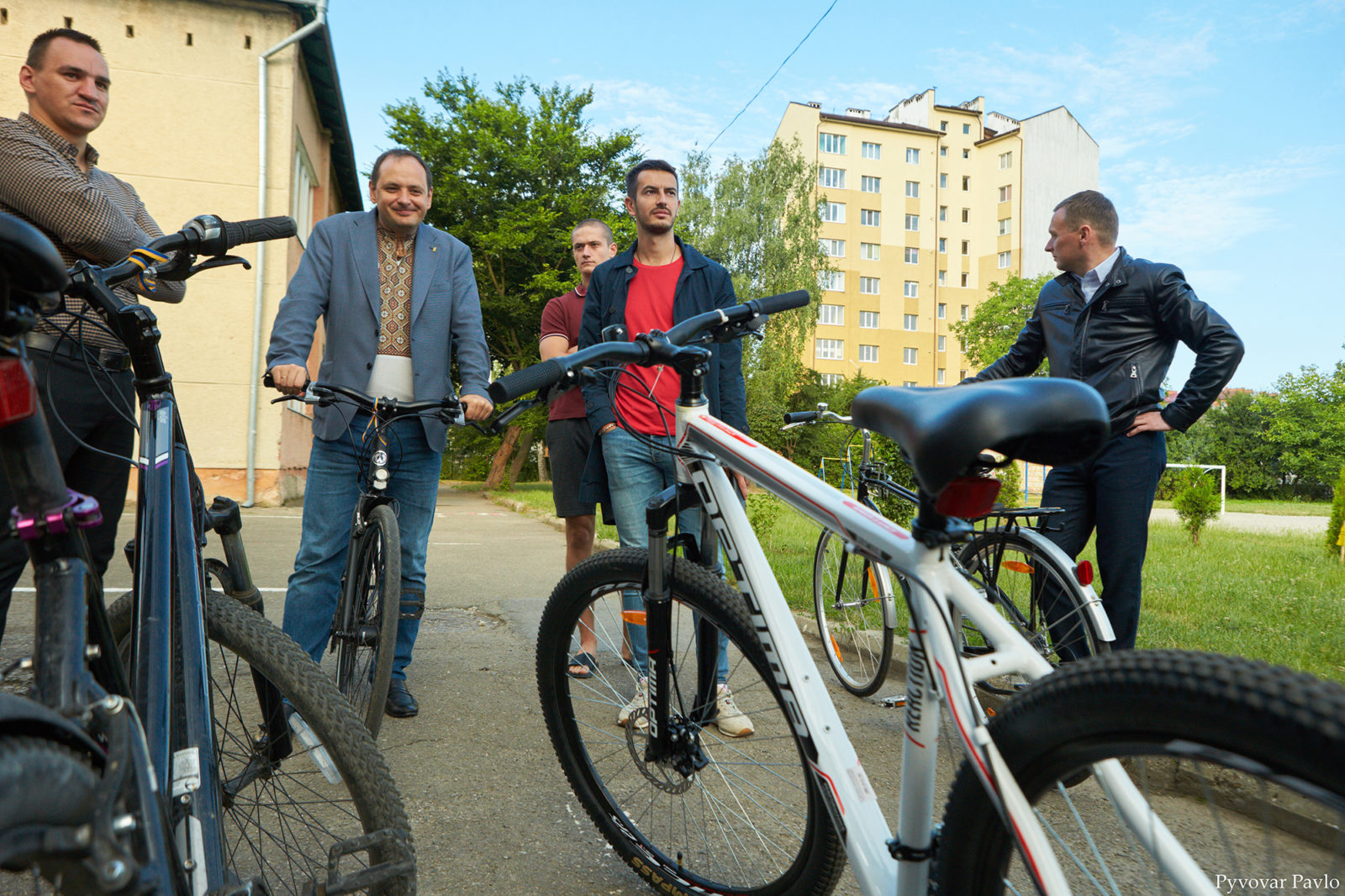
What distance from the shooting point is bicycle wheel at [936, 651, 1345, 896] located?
0.89 m

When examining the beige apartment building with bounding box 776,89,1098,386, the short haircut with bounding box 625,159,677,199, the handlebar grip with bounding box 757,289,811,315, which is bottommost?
the handlebar grip with bounding box 757,289,811,315

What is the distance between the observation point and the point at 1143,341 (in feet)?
11.3

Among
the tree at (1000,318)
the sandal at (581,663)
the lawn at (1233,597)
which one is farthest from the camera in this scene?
the tree at (1000,318)

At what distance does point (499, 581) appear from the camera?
712 cm

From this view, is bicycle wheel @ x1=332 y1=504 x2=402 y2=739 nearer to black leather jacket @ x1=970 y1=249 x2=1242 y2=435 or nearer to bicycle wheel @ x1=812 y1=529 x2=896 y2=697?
bicycle wheel @ x1=812 y1=529 x2=896 y2=697

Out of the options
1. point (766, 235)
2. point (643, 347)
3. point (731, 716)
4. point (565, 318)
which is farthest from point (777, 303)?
point (766, 235)

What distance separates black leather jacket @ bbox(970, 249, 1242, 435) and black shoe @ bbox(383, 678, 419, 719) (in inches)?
117

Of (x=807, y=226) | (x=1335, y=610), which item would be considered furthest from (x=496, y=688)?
(x=807, y=226)

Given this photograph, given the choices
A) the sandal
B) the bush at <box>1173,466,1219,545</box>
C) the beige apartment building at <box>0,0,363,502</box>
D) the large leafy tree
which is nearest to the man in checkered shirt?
the sandal

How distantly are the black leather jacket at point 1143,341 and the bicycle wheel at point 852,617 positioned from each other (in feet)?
4.35

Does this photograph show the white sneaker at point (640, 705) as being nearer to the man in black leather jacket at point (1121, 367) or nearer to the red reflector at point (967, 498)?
the red reflector at point (967, 498)

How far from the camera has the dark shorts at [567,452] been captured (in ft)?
14.6

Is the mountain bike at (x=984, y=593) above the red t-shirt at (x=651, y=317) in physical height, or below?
below

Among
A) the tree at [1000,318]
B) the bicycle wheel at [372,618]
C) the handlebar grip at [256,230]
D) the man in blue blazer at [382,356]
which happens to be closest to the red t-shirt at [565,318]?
the man in blue blazer at [382,356]
